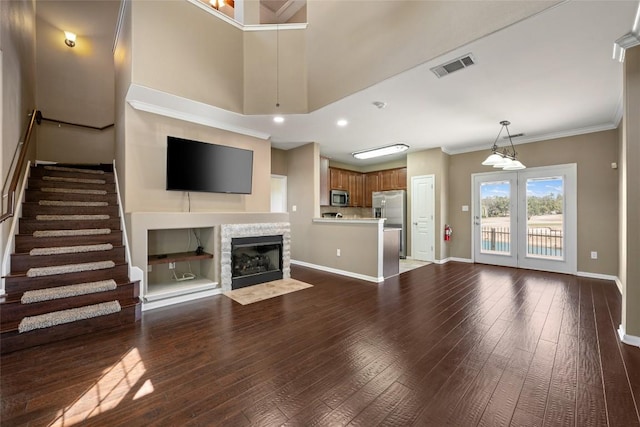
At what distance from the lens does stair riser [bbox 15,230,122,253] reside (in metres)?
3.17

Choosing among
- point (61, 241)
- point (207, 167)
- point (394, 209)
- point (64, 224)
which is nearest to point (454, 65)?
point (207, 167)

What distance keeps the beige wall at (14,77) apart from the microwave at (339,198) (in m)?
5.68

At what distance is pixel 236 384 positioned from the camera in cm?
192

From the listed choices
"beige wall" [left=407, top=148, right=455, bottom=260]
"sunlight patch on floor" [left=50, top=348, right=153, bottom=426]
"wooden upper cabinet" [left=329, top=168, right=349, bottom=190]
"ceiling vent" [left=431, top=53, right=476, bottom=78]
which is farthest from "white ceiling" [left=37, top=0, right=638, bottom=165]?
"sunlight patch on floor" [left=50, top=348, right=153, bottom=426]

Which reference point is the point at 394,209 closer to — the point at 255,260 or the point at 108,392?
the point at 255,260

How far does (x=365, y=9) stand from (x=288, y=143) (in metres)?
2.98

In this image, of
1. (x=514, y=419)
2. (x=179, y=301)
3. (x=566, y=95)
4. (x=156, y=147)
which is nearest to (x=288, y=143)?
(x=156, y=147)

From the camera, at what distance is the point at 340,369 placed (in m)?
2.10

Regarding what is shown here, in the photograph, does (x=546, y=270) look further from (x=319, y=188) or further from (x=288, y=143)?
(x=288, y=143)

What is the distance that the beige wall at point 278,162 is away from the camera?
630 centimetres

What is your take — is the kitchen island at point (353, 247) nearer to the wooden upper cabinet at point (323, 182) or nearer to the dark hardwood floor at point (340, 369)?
the wooden upper cabinet at point (323, 182)

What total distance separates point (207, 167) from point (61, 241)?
6.72ft

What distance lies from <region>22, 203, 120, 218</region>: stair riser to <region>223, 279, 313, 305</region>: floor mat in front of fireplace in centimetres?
219

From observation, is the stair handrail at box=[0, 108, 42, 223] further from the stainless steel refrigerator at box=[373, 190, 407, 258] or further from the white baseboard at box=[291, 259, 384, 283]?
the stainless steel refrigerator at box=[373, 190, 407, 258]
